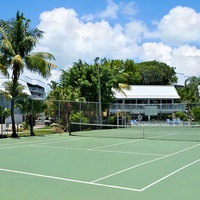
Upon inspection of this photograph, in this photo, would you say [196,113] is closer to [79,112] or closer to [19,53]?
[79,112]

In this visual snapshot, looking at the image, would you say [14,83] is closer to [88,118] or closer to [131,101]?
[88,118]

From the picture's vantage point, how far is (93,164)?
9055mm

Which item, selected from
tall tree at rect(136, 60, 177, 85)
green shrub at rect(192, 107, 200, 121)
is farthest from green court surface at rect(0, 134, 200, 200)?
tall tree at rect(136, 60, 177, 85)

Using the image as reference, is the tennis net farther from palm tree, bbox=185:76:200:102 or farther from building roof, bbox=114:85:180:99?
palm tree, bbox=185:76:200:102

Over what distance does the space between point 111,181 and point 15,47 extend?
14769 millimetres

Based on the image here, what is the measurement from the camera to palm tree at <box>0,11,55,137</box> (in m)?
19.2

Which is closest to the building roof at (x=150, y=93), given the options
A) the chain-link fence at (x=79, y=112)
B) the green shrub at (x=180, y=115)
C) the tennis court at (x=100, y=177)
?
the chain-link fence at (x=79, y=112)

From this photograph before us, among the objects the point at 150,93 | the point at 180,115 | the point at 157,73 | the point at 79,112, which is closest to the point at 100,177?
the point at 79,112

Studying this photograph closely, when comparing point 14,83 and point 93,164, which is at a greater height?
point 14,83

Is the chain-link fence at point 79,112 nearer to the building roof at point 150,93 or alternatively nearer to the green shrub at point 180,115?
the green shrub at point 180,115

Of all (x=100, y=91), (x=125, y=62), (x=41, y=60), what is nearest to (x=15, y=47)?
(x=41, y=60)

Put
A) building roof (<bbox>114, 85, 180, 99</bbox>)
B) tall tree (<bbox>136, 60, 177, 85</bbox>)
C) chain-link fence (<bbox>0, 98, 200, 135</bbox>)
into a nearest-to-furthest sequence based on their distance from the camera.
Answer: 1. chain-link fence (<bbox>0, 98, 200, 135</bbox>)
2. building roof (<bbox>114, 85, 180, 99</bbox>)
3. tall tree (<bbox>136, 60, 177, 85</bbox>)

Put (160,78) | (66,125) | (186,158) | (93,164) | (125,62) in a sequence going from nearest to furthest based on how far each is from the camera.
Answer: (93,164)
(186,158)
(66,125)
(125,62)
(160,78)

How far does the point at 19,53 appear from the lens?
19.6 meters
